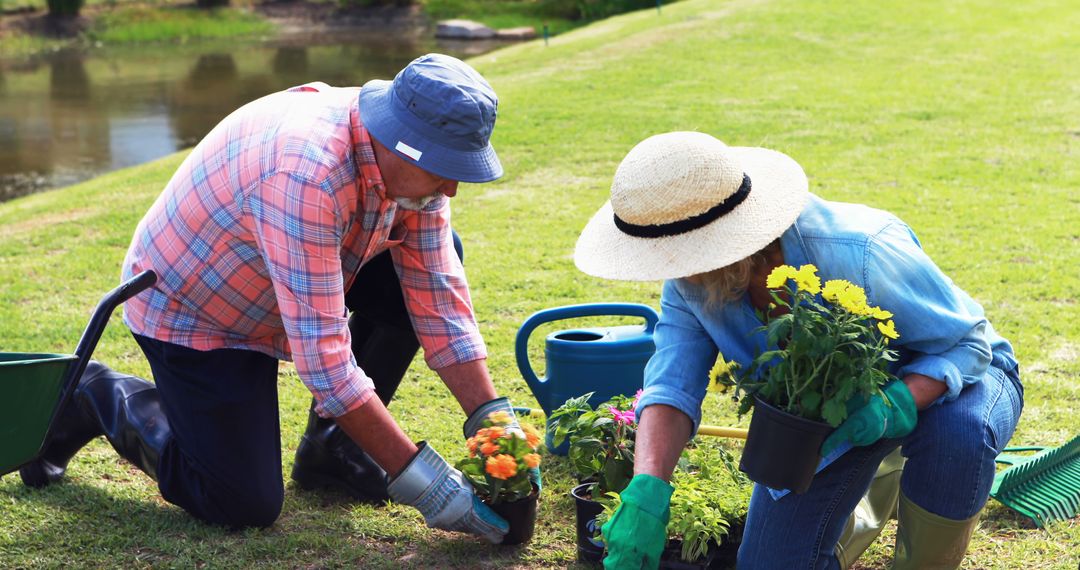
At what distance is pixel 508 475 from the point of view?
293cm

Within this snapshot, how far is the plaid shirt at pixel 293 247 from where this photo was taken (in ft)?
9.03

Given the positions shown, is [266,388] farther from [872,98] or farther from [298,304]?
[872,98]

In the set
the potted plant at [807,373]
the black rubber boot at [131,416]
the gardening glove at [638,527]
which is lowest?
the black rubber boot at [131,416]

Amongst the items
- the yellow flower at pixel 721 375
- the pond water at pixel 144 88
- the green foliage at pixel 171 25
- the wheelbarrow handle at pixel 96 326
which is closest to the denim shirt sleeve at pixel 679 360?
the yellow flower at pixel 721 375

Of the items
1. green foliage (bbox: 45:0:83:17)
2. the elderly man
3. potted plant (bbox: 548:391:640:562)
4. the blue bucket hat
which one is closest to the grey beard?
the elderly man

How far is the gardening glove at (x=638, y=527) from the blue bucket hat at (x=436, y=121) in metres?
0.86

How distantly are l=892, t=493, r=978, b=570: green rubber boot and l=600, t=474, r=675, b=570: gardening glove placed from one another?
59cm

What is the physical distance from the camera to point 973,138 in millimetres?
9008

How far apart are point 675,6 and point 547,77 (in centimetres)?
677

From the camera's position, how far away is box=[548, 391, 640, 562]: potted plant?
9.63ft

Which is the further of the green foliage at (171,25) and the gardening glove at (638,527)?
the green foliage at (171,25)

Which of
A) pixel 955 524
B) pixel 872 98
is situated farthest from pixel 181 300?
pixel 872 98

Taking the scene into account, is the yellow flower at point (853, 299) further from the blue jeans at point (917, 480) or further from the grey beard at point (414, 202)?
the grey beard at point (414, 202)

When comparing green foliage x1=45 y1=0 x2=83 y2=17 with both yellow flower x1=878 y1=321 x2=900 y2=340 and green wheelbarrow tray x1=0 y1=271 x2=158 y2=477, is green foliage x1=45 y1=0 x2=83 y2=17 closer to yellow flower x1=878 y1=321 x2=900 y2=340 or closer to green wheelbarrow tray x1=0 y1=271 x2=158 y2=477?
green wheelbarrow tray x1=0 y1=271 x2=158 y2=477
